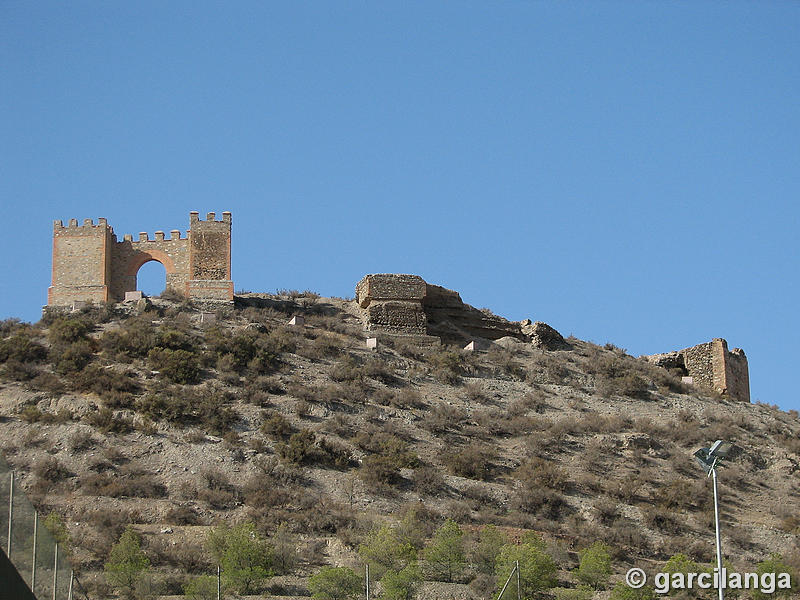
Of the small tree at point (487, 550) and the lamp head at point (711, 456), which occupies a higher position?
the lamp head at point (711, 456)

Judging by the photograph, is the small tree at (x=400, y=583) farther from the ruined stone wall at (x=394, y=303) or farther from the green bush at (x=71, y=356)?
the ruined stone wall at (x=394, y=303)

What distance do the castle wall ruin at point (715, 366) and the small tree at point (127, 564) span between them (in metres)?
23.8

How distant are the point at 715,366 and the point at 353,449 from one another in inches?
651

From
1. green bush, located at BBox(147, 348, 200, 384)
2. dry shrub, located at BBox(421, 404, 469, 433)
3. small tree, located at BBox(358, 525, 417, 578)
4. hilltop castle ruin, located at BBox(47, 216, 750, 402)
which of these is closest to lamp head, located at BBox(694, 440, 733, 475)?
small tree, located at BBox(358, 525, 417, 578)

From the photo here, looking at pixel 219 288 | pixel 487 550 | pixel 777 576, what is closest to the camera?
pixel 487 550

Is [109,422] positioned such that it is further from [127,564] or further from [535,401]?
[535,401]

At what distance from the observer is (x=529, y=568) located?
2344cm

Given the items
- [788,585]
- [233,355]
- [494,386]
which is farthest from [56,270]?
[788,585]

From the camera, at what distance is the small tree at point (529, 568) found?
2330 cm

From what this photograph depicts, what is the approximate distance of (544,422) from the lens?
34.8 metres

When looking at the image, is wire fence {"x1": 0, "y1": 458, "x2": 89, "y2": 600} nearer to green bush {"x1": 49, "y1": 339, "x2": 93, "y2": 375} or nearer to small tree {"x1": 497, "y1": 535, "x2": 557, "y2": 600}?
small tree {"x1": 497, "y1": 535, "x2": 557, "y2": 600}

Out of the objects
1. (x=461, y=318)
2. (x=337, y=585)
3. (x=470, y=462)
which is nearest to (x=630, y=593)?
(x=337, y=585)

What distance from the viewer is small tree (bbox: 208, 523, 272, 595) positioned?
22562 millimetres

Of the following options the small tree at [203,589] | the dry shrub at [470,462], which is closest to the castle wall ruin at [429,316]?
the dry shrub at [470,462]
